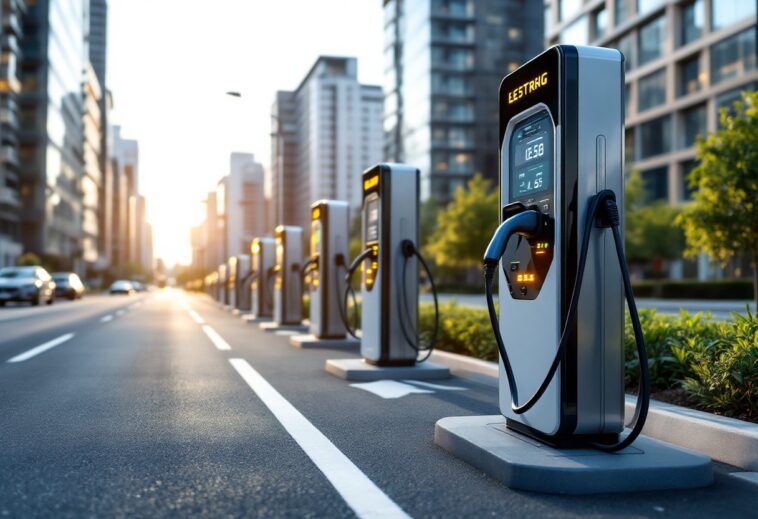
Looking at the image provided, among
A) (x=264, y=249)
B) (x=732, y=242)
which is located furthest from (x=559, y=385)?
(x=264, y=249)

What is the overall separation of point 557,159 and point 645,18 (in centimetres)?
4920

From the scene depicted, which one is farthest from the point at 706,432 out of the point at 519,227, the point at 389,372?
the point at 389,372

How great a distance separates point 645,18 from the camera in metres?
48.5

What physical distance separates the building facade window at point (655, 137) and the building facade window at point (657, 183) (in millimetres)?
1072

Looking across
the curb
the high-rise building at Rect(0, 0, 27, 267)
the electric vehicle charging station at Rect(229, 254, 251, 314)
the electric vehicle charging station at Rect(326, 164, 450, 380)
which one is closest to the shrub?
the curb

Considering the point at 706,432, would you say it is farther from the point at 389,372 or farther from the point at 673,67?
the point at 673,67

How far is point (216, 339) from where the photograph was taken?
1401cm

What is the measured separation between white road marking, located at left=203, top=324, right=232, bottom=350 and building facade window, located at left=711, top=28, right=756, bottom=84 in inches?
1366

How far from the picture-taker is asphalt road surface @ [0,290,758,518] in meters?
3.42

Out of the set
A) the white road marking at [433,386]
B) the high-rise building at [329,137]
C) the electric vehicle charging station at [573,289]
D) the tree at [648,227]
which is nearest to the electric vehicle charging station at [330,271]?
the white road marking at [433,386]

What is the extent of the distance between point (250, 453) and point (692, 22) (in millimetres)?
47337

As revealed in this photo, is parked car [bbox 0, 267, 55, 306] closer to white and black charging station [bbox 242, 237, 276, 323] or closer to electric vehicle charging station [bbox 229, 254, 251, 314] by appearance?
electric vehicle charging station [bbox 229, 254, 251, 314]

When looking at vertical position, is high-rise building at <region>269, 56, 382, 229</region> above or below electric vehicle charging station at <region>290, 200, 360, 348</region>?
above

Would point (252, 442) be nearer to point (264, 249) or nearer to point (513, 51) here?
point (264, 249)
